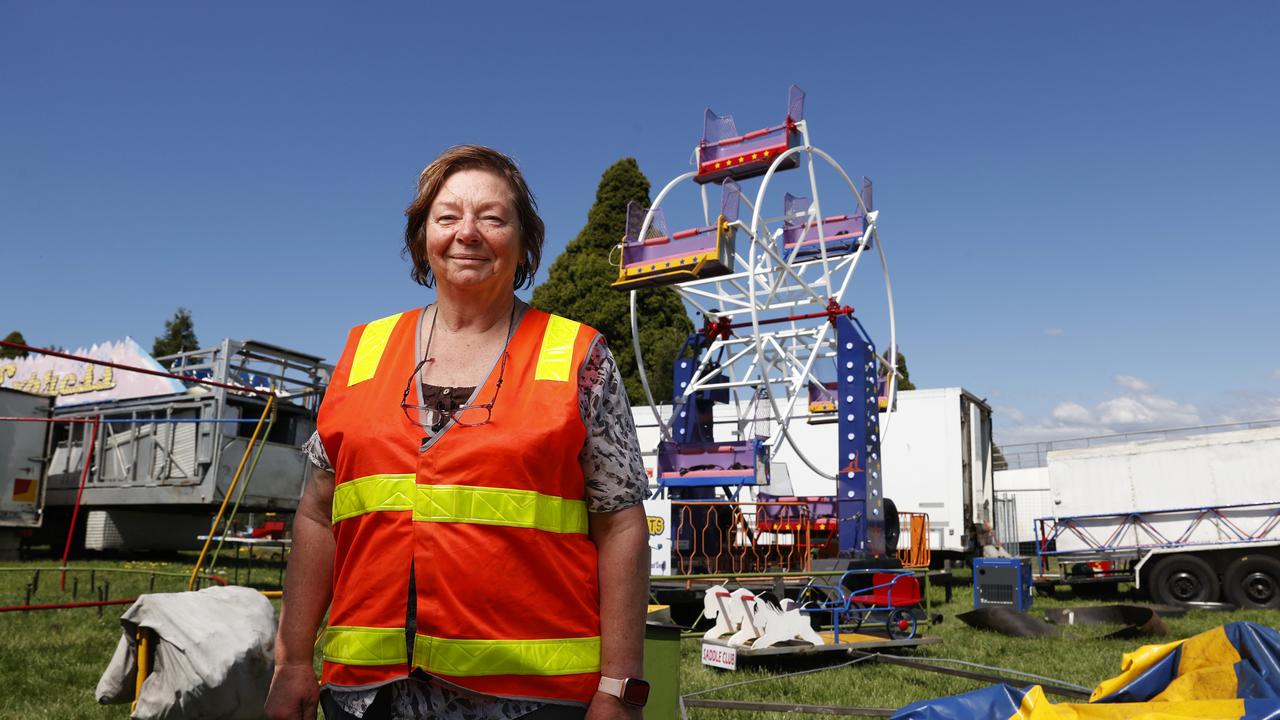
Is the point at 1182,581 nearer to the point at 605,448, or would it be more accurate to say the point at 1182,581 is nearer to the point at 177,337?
the point at 605,448

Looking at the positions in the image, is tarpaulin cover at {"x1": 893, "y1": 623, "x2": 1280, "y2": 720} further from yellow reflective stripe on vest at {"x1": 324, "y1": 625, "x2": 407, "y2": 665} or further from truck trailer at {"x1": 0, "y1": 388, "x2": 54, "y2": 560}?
truck trailer at {"x1": 0, "y1": 388, "x2": 54, "y2": 560}

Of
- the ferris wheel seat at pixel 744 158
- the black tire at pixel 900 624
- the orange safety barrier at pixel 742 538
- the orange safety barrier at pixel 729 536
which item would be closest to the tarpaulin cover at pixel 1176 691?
the black tire at pixel 900 624

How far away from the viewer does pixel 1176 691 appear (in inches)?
134

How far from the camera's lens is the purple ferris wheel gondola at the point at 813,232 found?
46.9ft

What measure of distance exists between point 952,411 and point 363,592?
15877 mm

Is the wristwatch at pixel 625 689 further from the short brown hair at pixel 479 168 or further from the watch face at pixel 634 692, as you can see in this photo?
the short brown hair at pixel 479 168

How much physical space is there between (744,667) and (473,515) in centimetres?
568

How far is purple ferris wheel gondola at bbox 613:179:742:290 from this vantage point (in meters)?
10.9

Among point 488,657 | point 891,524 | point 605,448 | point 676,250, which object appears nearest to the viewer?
point 488,657

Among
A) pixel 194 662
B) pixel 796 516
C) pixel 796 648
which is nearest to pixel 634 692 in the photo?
pixel 194 662

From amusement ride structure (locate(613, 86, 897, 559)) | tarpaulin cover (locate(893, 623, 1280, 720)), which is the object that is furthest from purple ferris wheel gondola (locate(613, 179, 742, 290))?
tarpaulin cover (locate(893, 623, 1280, 720))

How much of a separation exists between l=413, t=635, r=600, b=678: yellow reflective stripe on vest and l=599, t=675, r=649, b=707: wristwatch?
7 cm

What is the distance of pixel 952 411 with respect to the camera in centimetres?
1616

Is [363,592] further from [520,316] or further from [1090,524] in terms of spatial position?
[1090,524]
